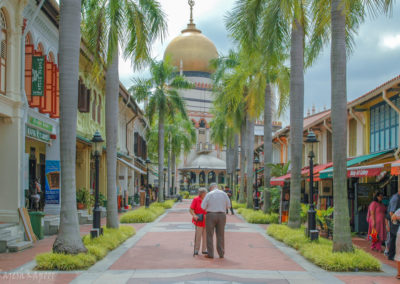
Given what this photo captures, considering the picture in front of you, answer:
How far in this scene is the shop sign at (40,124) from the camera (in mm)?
15836

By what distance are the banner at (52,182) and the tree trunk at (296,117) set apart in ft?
29.6

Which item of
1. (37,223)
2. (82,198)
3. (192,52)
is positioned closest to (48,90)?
(37,223)

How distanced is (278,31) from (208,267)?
8168 millimetres

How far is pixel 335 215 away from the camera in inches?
452

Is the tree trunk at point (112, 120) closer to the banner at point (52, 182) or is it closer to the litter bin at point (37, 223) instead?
the litter bin at point (37, 223)

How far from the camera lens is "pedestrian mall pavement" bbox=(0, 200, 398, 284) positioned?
928 centimetres

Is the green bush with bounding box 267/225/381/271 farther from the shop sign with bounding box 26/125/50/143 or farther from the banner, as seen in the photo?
the banner

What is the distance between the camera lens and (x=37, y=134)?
661 inches

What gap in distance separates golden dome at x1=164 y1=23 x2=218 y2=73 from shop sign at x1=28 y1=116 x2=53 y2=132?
2194 inches

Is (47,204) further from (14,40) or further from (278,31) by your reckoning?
(278,31)

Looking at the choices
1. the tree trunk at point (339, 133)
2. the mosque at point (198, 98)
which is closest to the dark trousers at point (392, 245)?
the tree trunk at point (339, 133)

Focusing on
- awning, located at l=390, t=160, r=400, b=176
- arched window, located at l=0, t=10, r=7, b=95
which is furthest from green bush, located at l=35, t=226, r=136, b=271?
awning, located at l=390, t=160, r=400, b=176

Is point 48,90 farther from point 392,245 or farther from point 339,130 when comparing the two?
point 392,245

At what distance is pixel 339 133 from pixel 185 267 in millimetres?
4707
